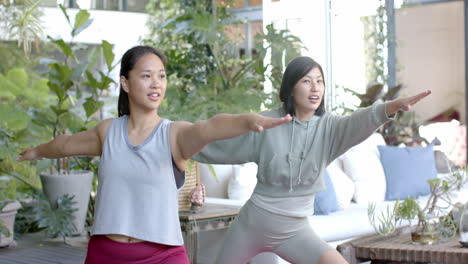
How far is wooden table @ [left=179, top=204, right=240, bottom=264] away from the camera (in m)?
4.02

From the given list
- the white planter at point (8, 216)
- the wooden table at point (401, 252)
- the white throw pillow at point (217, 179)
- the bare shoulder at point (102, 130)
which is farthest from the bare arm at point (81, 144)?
the white planter at point (8, 216)

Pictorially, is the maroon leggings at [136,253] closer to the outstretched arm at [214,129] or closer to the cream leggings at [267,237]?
the outstretched arm at [214,129]

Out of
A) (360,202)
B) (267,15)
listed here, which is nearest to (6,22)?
A: (267,15)

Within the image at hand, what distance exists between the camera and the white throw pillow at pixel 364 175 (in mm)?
5320

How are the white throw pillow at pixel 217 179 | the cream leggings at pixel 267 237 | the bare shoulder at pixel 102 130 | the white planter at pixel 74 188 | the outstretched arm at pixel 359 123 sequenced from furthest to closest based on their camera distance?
the white planter at pixel 74 188
the white throw pillow at pixel 217 179
the cream leggings at pixel 267 237
the outstretched arm at pixel 359 123
the bare shoulder at pixel 102 130

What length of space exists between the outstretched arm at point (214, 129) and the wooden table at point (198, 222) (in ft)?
6.44

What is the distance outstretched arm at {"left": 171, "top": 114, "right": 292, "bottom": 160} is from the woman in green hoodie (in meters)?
0.92

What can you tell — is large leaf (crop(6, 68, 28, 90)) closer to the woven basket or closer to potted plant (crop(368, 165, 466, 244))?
the woven basket

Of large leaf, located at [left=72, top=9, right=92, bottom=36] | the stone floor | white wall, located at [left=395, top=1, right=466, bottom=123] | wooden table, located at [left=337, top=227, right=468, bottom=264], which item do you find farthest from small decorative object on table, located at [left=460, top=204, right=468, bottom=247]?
white wall, located at [left=395, top=1, right=466, bottom=123]

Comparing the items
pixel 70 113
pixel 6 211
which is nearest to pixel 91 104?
pixel 70 113

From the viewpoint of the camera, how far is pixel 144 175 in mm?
2043

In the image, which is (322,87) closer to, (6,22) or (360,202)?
(360,202)

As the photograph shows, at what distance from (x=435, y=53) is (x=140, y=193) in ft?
34.6

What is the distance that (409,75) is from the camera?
39.8 ft
